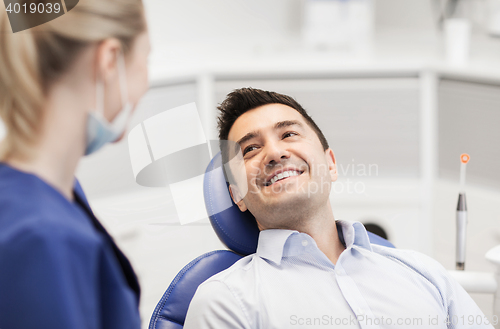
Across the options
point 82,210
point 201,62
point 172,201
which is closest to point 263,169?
point 172,201

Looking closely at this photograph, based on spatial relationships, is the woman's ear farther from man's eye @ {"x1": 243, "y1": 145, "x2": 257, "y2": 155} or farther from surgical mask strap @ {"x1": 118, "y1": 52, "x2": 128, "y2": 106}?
man's eye @ {"x1": 243, "y1": 145, "x2": 257, "y2": 155}

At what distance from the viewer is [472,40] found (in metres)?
2.50

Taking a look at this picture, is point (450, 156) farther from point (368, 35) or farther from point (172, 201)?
point (172, 201)

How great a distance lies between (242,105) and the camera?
1.29 meters

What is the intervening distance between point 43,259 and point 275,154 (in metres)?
0.73

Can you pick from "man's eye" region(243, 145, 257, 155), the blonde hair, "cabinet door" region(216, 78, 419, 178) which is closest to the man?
"man's eye" region(243, 145, 257, 155)

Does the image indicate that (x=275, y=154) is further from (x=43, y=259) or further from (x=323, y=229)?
(x=43, y=259)

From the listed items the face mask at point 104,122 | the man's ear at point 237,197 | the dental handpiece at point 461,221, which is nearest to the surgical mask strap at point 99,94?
the face mask at point 104,122

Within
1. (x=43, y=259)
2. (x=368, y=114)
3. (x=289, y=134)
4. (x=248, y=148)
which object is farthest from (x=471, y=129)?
(x=43, y=259)

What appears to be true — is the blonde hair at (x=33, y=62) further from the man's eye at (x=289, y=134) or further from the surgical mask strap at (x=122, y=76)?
the man's eye at (x=289, y=134)

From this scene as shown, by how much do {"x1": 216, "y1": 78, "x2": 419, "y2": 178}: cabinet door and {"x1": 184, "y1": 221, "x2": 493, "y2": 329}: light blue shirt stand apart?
1170mm

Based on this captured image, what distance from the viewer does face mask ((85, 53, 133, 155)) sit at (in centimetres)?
56

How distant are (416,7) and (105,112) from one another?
2493mm

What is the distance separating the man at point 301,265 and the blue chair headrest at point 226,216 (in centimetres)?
3
